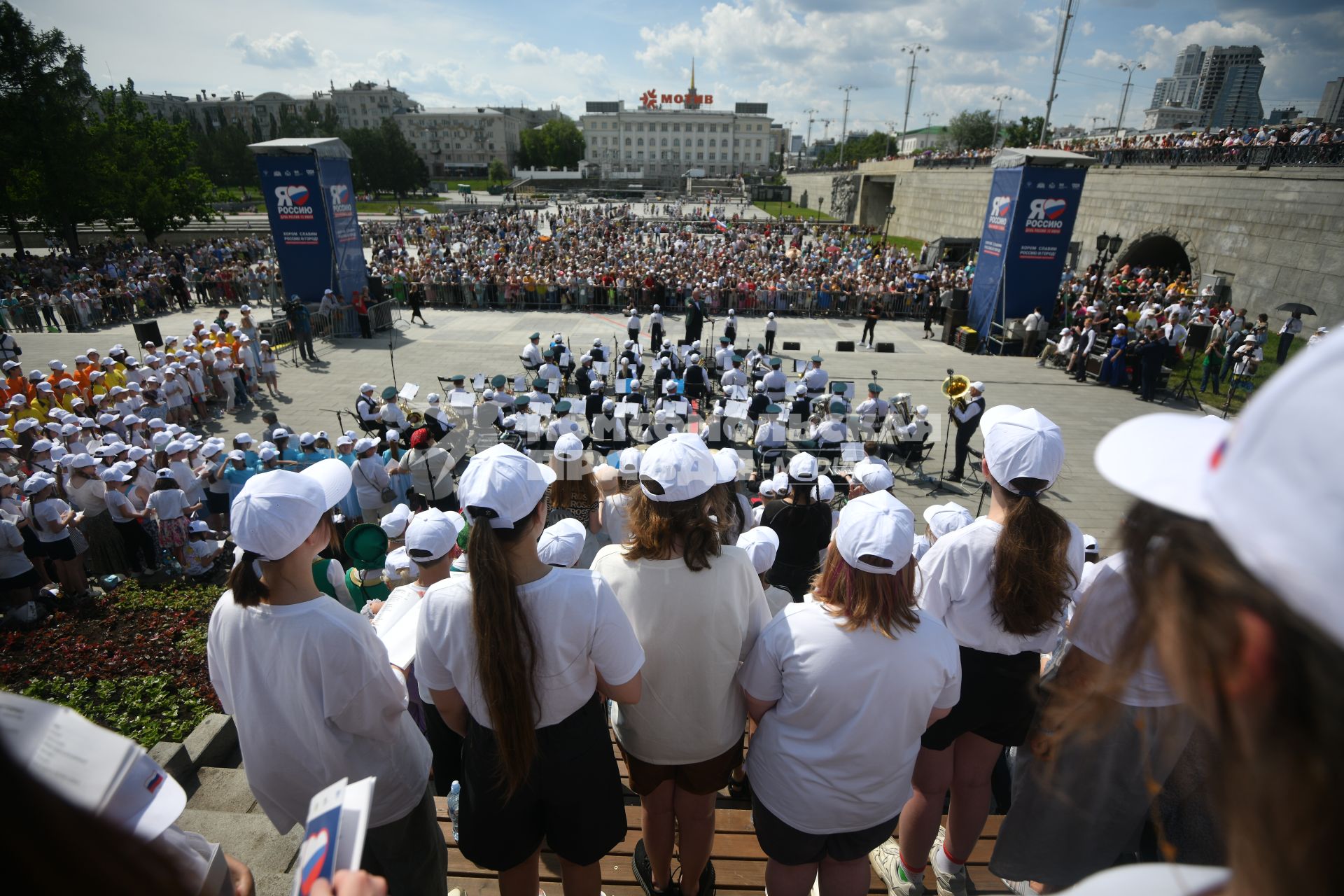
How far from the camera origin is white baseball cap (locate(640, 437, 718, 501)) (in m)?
2.74

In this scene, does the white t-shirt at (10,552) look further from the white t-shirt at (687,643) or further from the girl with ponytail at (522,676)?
the white t-shirt at (687,643)

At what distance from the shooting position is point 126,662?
606 centimetres

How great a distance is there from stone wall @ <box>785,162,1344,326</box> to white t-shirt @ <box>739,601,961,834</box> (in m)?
24.4

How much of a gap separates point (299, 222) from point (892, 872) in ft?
78.6

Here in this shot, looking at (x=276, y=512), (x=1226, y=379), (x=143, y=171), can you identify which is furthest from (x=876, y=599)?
(x=143, y=171)

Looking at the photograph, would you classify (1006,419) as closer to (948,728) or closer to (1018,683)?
(1018,683)

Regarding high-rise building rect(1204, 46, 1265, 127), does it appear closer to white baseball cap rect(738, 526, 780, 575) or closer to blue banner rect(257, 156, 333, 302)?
blue banner rect(257, 156, 333, 302)

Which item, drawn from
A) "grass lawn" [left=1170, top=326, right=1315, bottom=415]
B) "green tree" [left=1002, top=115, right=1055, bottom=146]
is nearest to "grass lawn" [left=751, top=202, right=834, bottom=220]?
"green tree" [left=1002, top=115, right=1055, bottom=146]

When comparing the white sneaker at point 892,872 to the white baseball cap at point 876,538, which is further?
the white sneaker at point 892,872

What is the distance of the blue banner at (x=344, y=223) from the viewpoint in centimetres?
2069

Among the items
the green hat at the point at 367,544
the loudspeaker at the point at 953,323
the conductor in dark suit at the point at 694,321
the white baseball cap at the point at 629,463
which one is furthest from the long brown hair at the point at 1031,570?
the loudspeaker at the point at 953,323

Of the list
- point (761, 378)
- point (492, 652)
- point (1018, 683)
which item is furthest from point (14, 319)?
point (1018, 683)

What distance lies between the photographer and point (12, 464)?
8.74 metres

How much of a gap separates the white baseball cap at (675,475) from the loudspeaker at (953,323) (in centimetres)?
2155
